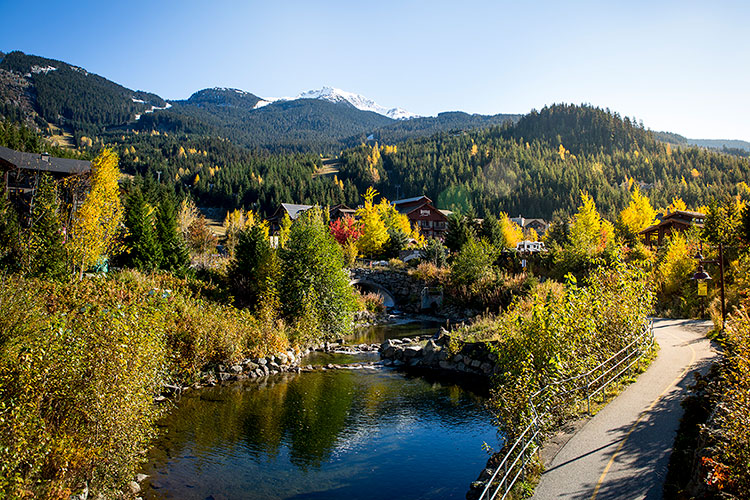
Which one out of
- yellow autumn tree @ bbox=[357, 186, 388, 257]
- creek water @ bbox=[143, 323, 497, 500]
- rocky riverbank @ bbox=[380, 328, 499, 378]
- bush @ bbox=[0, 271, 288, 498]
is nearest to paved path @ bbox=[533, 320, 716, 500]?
creek water @ bbox=[143, 323, 497, 500]

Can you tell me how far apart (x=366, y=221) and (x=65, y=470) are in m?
50.7

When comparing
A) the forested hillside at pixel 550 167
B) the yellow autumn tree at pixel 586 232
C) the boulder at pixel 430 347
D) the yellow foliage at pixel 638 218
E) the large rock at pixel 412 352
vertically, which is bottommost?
the large rock at pixel 412 352

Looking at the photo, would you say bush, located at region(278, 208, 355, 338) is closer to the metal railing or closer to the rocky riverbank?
the rocky riverbank

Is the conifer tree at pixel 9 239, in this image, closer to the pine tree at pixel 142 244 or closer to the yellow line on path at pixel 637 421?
the pine tree at pixel 142 244

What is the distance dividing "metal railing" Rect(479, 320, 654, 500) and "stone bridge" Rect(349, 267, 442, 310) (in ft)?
101

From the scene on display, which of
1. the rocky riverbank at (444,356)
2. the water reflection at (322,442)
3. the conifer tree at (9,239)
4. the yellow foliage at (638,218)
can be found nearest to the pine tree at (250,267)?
the rocky riverbank at (444,356)

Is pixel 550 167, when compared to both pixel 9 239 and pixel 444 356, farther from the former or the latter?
pixel 9 239

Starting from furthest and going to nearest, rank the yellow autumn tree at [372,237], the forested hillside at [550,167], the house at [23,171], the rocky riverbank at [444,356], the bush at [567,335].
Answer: the forested hillside at [550,167], the yellow autumn tree at [372,237], the house at [23,171], the rocky riverbank at [444,356], the bush at [567,335]

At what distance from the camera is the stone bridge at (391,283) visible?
47.6 m

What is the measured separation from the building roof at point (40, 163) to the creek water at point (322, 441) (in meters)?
29.4

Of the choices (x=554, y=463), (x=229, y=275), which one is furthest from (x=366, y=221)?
(x=554, y=463)

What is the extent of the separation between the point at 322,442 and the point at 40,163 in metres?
43.2

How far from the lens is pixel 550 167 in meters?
143

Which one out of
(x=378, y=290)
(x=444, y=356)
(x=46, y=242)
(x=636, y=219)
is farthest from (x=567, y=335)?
(x=636, y=219)
